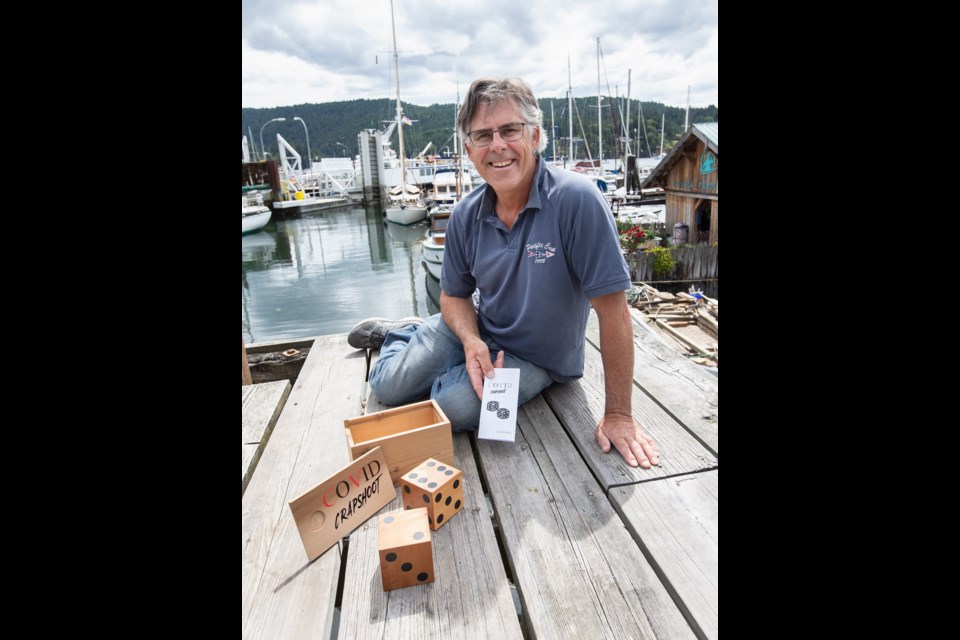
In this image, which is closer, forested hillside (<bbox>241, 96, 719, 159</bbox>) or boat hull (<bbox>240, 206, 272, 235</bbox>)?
boat hull (<bbox>240, 206, 272, 235</bbox>)

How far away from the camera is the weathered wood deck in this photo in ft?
4.50

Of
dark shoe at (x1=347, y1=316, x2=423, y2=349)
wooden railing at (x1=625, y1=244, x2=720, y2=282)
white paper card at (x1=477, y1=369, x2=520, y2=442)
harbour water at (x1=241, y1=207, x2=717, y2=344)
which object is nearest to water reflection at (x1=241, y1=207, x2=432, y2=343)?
harbour water at (x1=241, y1=207, x2=717, y2=344)

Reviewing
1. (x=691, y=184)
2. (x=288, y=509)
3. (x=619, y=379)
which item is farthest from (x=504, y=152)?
(x=691, y=184)

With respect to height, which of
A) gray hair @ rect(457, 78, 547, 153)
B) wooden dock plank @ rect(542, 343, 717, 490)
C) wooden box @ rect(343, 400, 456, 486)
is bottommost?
wooden dock plank @ rect(542, 343, 717, 490)

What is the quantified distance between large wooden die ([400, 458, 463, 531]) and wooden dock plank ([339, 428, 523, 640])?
45 millimetres

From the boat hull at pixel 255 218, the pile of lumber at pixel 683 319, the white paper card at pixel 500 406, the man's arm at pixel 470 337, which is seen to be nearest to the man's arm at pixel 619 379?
the white paper card at pixel 500 406

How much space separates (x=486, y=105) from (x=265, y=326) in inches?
635

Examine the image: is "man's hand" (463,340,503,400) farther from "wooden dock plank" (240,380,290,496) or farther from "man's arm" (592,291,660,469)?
"wooden dock plank" (240,380,290,496)
